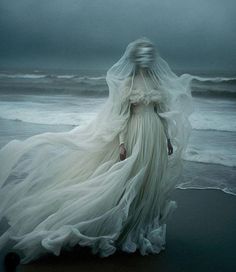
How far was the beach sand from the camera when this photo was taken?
2.15 metres

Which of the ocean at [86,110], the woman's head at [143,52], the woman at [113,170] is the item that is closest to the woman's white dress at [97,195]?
the woman at [113,170]

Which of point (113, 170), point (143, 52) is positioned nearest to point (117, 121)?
point (113, 170)

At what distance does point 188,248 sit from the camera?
2344 millimetres

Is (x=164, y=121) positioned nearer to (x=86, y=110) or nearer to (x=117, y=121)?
(x=117, y=121)

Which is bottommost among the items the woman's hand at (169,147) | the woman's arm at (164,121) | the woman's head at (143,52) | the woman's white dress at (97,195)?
the woman's white dress at (97,195)

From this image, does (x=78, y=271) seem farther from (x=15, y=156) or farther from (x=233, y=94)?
(x=233, y=94)

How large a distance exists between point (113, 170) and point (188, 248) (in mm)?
610

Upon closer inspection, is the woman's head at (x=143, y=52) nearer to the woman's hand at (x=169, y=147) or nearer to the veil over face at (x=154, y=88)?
the veil over face at (x=154, y=88)

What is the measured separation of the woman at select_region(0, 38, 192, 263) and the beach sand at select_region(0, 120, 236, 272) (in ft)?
0.21

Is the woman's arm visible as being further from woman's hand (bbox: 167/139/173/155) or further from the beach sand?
the beach sand

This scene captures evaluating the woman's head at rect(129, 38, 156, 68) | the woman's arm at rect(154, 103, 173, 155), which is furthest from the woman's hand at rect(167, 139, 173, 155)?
the woman's head at rect(129, 38, 156, 68)

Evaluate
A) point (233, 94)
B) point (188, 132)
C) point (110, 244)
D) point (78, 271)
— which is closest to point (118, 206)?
point (110, 244)

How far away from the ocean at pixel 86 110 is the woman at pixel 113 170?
0.74 m

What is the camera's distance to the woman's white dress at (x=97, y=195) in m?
2.13
